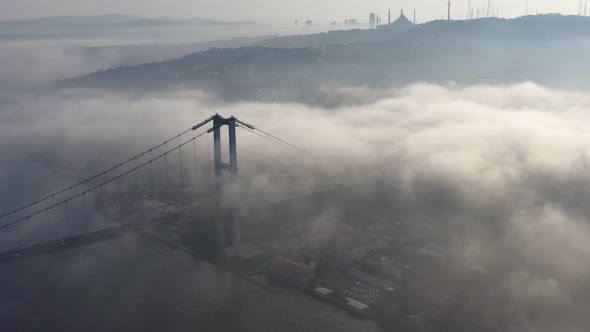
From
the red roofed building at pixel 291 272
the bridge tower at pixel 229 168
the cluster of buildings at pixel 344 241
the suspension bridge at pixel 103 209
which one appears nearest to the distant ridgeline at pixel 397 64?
the suspension bridge at pixel 103 209

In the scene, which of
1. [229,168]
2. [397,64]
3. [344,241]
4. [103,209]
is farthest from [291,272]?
[397,64]

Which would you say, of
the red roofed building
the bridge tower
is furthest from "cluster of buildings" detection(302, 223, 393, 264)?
the bridge tower

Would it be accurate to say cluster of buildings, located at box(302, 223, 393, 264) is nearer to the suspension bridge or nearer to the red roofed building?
the red roofed building

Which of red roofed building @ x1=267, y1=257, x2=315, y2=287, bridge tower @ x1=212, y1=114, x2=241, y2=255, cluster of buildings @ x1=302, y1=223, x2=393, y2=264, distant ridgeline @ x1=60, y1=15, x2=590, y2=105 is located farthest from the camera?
distant ridgeline @ x1=60, y1=15, x2=590, y2=105

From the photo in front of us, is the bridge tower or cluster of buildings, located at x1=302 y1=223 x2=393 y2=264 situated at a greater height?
the bridge tower

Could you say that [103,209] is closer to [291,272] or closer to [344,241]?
[291,272]

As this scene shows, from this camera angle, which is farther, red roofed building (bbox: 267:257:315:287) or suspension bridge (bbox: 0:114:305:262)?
suspension bridge (bbox: 0:114:305:262)

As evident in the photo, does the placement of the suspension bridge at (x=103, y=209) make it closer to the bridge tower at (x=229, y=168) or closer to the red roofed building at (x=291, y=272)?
the bridge tower at (x=229, y=168)
